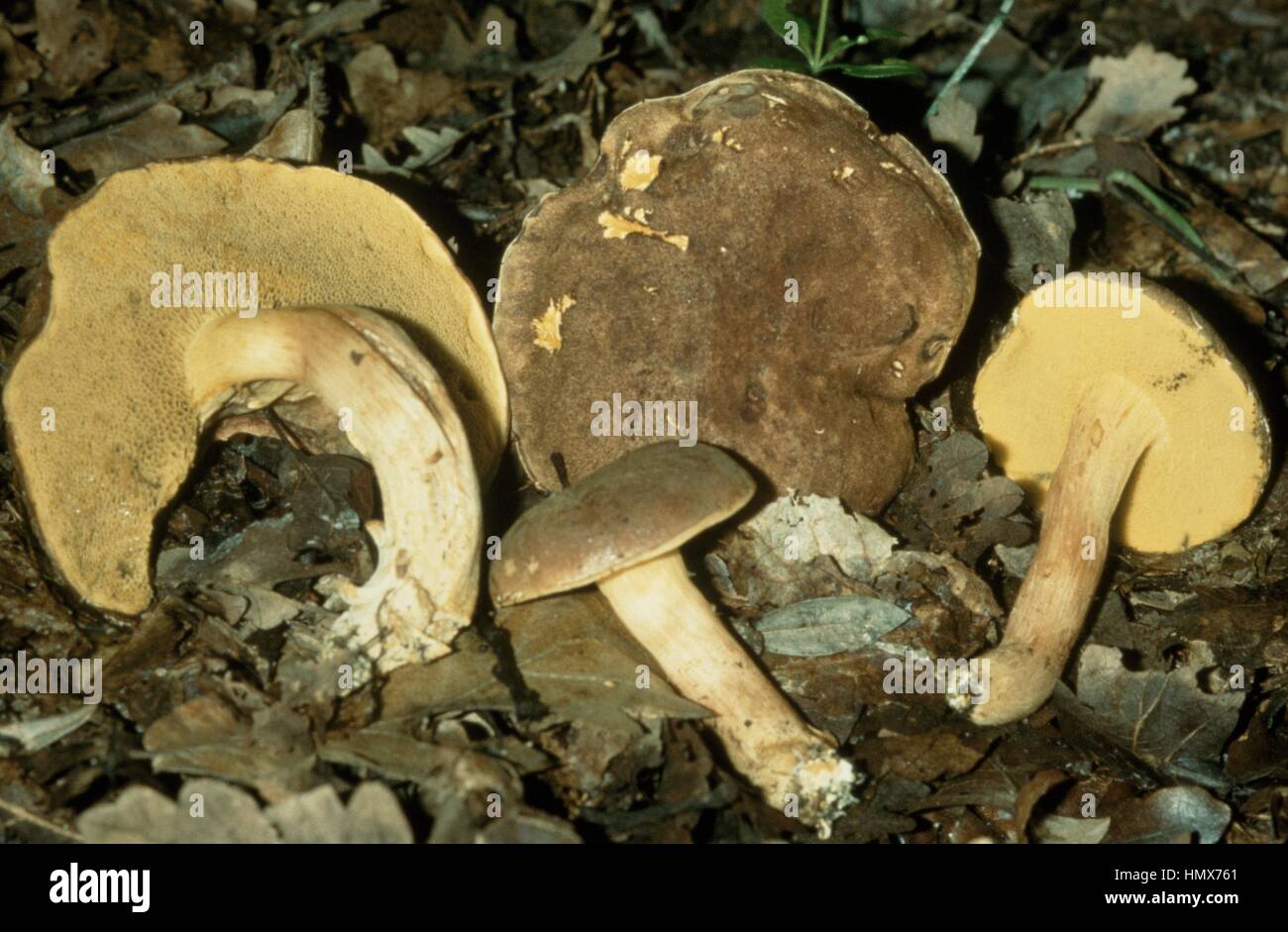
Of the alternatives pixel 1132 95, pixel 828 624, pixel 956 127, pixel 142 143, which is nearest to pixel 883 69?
pixel 956 127

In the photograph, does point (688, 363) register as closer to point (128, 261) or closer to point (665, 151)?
point (665, 151)

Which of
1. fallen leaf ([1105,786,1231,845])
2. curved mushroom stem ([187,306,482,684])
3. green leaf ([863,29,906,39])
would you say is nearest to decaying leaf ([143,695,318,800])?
curved mushroom stem ([187,306,482,684])

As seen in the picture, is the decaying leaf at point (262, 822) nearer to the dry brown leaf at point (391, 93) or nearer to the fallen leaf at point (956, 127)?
the dry brown leaf at point (391, 93)

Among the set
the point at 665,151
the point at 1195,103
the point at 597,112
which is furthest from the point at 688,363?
the point at 1195,103

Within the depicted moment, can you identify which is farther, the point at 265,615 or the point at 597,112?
the point at 597,112

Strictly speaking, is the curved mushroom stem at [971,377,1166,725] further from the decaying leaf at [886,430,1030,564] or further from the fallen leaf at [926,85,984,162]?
the fallen leaf at [926,85,984,162]
